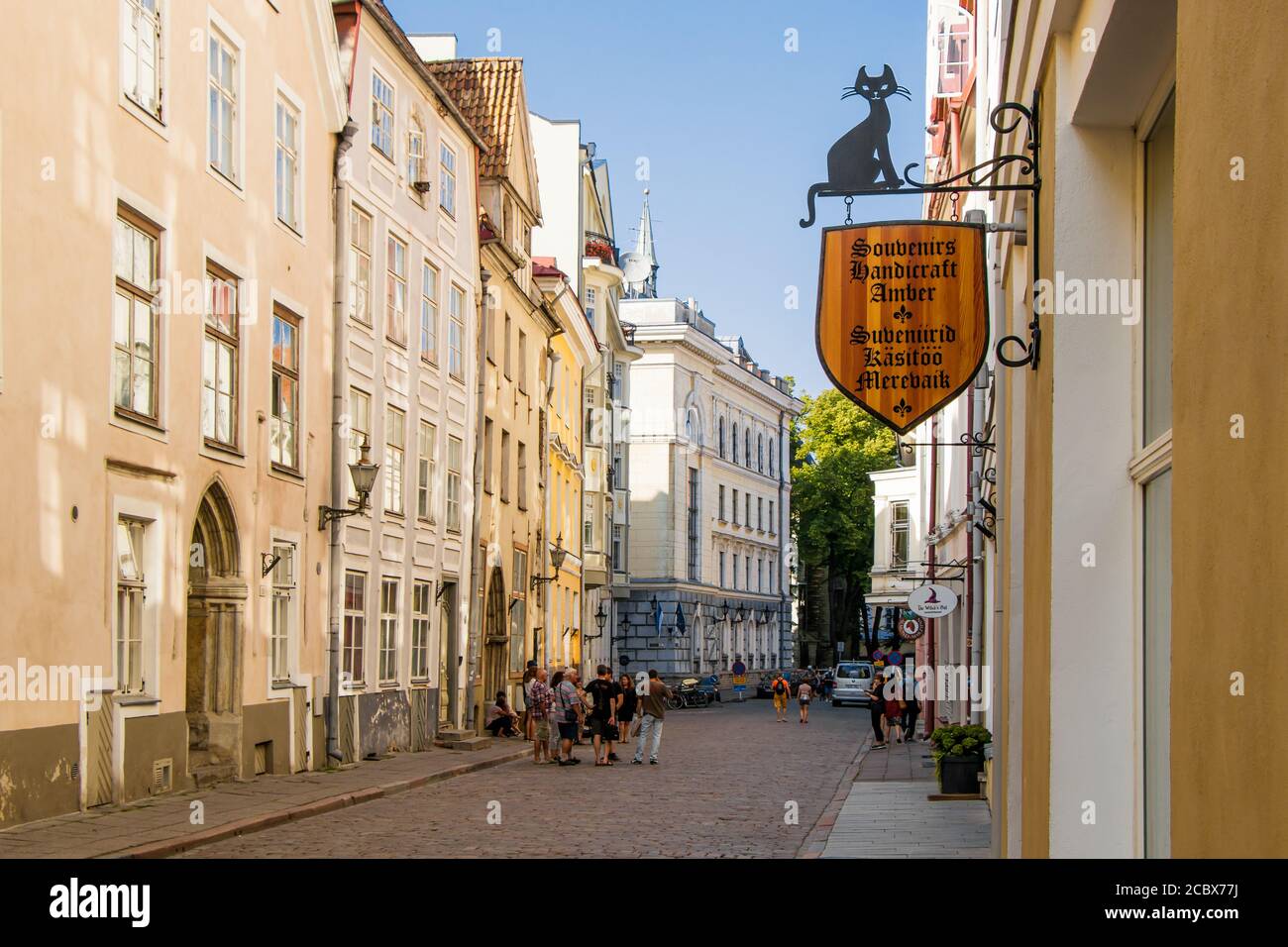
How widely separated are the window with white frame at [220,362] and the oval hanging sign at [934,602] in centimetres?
1124

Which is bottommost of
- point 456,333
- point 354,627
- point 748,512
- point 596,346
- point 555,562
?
point 354,627

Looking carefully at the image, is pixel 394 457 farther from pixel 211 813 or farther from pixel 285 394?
pixel 211 813

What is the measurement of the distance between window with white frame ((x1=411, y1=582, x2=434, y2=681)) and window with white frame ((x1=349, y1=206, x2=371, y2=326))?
5794mm

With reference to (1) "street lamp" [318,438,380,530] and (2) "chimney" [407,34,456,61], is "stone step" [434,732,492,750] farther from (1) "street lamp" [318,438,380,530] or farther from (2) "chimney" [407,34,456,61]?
(2) "chimney" [407,34,456,61]

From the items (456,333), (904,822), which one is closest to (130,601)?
(904,822)

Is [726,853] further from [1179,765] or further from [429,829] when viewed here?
[1179,765]

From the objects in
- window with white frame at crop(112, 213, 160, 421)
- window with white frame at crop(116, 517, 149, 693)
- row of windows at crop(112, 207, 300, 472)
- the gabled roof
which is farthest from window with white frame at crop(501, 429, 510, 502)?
window with white frame at crop(116, 517, 149, 693)

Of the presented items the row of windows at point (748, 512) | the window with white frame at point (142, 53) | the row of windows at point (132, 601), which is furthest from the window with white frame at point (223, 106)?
the row of windows at point (748, 512)

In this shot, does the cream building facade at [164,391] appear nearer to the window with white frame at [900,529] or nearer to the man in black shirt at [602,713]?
the man in black shirt at [602,713]

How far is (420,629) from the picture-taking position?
31.2 m

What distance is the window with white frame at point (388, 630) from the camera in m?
28.4

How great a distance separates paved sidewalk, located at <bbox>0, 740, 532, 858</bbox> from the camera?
13883 millimetres

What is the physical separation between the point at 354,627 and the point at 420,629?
177 inches
